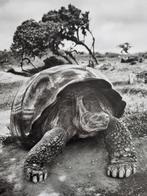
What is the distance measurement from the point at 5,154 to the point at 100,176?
4.45 feet

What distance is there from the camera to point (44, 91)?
354 cm

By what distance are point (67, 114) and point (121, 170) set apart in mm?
850

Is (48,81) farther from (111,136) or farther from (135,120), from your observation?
(135,120)

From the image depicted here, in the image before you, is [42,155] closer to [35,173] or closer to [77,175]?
[35,173]

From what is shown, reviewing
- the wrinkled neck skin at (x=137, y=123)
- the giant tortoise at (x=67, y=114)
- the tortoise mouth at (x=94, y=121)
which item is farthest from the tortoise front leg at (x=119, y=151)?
the wrinkled neck skin at (x=137, y=123)

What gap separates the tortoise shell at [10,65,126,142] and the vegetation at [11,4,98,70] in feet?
49.8

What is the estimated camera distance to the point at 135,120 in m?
4.86

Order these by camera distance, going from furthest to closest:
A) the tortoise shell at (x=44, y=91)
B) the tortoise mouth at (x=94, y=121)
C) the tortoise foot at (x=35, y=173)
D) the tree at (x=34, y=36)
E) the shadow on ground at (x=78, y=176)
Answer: the tree at (x=34, y=36) < the tortoise shell at (x=44, y=91) < the tortoise mouth at (x=94, y=121) < the tortoise foot at (x=35, y=173) < the shadow on ground at (x=78, y=176)

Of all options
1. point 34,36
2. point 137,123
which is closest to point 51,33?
point 34,36

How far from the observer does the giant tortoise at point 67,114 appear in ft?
10.4

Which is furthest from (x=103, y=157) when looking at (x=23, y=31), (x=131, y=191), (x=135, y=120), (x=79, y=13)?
(x=79, y=13)

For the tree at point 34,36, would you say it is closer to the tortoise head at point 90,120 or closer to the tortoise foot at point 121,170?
the tortoise head at point 90,120

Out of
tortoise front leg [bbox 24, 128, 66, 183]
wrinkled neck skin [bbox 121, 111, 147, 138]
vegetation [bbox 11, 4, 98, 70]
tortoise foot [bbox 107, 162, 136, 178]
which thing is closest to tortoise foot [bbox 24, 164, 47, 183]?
tortoise front leg [bbox 24, 128, 66, 183]

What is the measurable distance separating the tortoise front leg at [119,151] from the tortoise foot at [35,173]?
562 millimetres
